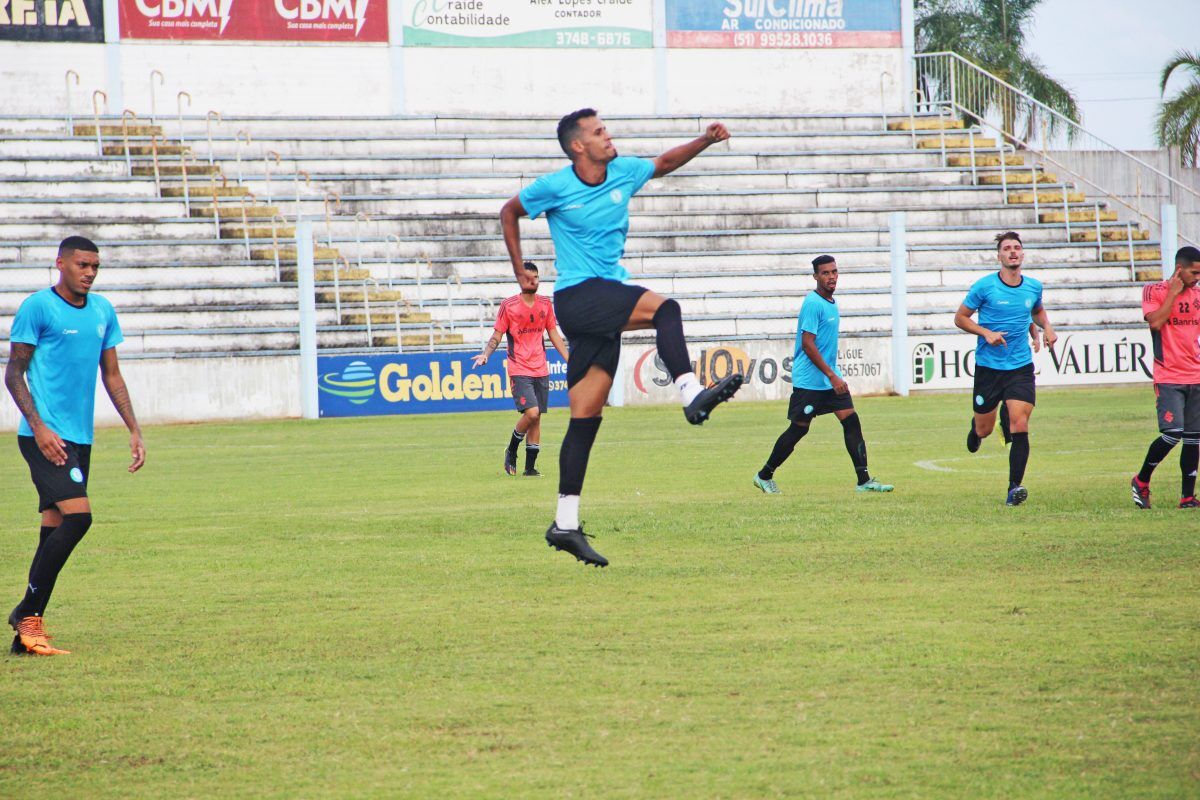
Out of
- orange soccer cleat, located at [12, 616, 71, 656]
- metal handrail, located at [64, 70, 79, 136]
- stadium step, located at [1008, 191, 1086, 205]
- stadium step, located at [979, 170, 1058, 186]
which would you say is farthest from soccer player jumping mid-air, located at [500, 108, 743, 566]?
stadium step, located at [979, 170, 1058, 186]

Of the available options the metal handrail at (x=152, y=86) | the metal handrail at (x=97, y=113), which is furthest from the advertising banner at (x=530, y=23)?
the metal handrail at (x=97, y=113)

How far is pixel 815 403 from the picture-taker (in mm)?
13188

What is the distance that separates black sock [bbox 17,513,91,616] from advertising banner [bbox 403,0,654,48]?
1221 inches

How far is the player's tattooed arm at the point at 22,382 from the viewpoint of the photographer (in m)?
6.72

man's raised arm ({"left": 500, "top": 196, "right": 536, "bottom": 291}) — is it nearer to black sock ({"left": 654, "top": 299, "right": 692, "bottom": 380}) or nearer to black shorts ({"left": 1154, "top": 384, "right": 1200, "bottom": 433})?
black sock ({"left": 654, "top": 299, "right": 692, "bottom": 380})

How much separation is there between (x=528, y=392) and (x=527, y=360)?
501mm

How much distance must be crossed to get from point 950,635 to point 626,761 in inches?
90.5

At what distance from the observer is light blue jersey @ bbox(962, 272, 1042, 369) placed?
12.1m

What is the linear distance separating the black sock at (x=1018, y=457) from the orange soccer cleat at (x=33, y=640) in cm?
750

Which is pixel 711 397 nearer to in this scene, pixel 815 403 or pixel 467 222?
pixel 815 403

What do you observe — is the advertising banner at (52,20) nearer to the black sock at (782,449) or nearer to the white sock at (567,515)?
the black sock at (782,449)

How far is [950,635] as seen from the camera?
6.49m

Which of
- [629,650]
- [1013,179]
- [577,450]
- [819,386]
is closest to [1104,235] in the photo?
A: [1013,179]

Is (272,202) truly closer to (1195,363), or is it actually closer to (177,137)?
(177,137)
